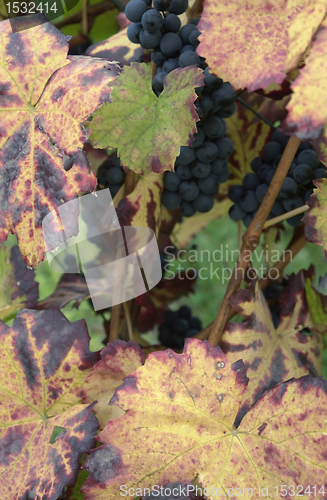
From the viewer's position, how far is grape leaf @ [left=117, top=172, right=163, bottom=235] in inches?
23.8

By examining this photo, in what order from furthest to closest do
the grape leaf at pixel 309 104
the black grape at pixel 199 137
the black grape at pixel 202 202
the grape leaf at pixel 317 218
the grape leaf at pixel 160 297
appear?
the grape leaf at pixel 160 297 < the black grape at pixel 202 202 < the black grape at pixel 199 137 < the grape leaf at pixel 317 218 < the grape leaf at pixel 309 104

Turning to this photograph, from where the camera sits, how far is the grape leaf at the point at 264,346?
57cm

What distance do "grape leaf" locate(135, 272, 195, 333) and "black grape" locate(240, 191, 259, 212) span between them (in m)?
0.24

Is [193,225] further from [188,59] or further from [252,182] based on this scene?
[188,59]

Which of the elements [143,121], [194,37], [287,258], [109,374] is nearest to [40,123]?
A: [143,121]

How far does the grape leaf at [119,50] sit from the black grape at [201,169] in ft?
0.58

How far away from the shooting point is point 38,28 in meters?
0.50

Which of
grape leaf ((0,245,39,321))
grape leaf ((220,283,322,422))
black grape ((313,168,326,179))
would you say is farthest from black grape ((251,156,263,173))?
grape leaf ((0,245,39,321))

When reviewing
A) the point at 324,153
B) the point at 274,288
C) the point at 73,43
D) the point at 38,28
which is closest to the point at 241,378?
the point at 324,153

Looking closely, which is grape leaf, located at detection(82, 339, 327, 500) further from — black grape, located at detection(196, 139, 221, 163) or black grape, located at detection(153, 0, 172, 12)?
black grape, located at detection(153, 0, 172, 12)

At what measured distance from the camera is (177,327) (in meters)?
0.88

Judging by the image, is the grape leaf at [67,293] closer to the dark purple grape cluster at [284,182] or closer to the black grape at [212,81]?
the dark purple grape cluster at [284,182]

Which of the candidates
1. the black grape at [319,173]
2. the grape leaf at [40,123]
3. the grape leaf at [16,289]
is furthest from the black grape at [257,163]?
the grape leaf at [16,289]

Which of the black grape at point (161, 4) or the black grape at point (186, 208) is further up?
the black grape at point (161, 4)
